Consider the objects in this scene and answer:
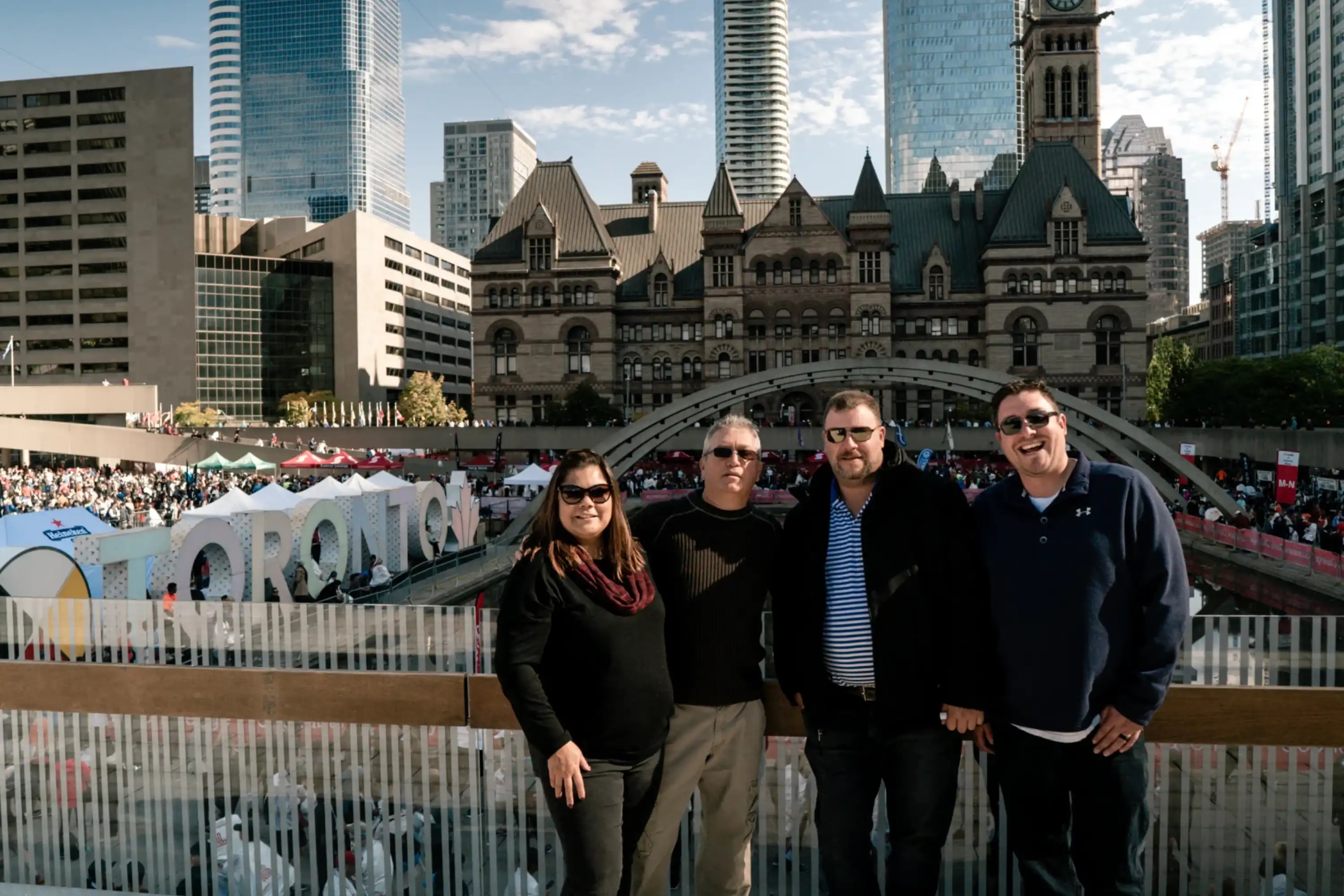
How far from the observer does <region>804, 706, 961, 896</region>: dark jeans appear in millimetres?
3955

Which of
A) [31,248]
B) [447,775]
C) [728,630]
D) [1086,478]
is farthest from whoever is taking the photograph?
[31,248]

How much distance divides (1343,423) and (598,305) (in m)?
51.9

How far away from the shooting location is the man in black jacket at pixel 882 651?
12.9 ft

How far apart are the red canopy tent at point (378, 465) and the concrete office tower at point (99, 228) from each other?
184 feet

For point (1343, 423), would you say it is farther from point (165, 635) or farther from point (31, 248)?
point (31, 248)

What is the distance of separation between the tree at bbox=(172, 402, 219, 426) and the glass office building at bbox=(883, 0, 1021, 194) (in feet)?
368

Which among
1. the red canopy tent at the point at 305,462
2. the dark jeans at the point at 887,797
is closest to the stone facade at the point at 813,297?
the red canopy tent at the point at 305,462

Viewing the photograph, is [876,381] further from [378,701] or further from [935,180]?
[935,180]

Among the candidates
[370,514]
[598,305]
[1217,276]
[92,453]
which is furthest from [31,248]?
[1217,276]

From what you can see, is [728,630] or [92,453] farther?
[92,453]

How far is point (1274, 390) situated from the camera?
55.7m

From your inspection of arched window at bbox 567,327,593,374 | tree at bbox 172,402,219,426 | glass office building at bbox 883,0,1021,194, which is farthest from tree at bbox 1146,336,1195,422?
tree at bbox 172,402,219,426

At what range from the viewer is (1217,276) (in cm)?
13400

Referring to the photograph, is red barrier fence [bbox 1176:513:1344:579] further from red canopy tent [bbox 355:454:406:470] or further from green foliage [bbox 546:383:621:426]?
green foliage [bbox 546:383:621:426]
